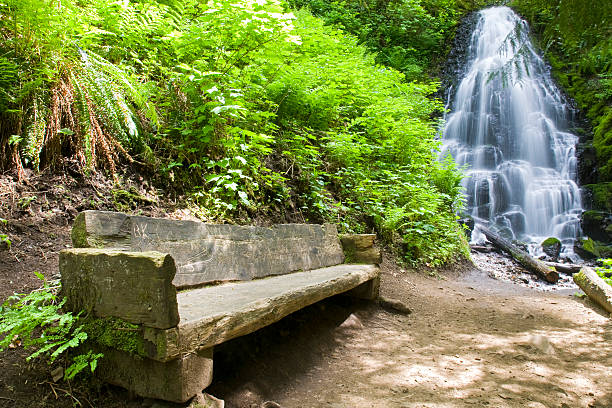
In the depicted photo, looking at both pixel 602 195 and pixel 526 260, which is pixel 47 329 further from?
pixel 602 195

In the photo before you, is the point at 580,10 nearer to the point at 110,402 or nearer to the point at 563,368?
the point at 563,368

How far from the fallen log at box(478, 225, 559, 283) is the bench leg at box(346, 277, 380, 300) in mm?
5916

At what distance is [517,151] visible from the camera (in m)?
13.9

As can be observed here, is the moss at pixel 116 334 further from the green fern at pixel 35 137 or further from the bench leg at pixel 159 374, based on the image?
the green fern at pixel 35 137

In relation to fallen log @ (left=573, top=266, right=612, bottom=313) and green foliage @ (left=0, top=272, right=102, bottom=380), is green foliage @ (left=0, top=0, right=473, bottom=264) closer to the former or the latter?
green foliage @ (left=0, top=272, right=102, bottom=380)

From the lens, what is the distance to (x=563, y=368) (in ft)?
9.32

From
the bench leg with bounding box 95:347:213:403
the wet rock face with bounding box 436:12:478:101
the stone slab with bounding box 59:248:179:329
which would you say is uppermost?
the wet rock face with bounding box 436:12:478:101

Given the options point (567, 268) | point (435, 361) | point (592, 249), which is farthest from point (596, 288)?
point (592, 249)

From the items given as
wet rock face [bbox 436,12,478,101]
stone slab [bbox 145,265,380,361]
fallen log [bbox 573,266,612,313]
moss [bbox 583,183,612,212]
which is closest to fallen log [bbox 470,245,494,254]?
fallen log [bbox 573,266,612,313]

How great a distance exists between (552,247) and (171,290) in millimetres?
11655

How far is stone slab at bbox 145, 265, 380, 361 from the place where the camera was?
1.44 metres

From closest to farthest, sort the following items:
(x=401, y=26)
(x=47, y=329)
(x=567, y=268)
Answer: (x=47, y=329)
(x=567, y=268)
(x=401, y=26)

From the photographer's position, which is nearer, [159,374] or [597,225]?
[159,374]

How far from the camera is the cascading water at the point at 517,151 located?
38.4 ft
